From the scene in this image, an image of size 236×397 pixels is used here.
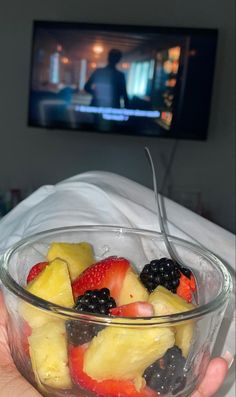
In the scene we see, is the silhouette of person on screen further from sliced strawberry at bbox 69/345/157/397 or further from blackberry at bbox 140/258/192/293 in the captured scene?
sliced strawberry at bbox 69/345/157/397

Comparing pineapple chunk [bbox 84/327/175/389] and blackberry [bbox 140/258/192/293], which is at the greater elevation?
blackberry [bbox 140/258/192/293]

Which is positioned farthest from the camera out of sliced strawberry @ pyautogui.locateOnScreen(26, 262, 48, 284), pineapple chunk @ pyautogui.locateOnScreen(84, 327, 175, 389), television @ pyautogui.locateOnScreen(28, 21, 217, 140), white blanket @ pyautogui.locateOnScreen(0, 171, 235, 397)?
television @ pyautogui.locateOnScreen(28, 21, 217, 140)

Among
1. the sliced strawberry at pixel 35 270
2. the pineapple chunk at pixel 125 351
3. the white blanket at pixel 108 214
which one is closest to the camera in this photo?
the pineapple chunk at pixel 125 351

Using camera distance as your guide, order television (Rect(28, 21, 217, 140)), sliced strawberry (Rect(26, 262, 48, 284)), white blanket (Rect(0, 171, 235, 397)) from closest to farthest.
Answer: sliced strawberry (Rect(26, 262, 48, 284)), white blanket (Rect(0, 171, 235, 397)), television (Rect(28, 21, 217, 140))

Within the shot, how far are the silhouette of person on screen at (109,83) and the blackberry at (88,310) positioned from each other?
189 cm

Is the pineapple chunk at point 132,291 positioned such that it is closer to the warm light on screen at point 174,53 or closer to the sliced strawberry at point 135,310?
the sliced strawberry at point 135,310

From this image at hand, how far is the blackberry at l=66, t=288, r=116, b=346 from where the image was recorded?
41 centimetres

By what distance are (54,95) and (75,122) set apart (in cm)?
14

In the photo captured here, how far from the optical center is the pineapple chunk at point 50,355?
42 centimetres

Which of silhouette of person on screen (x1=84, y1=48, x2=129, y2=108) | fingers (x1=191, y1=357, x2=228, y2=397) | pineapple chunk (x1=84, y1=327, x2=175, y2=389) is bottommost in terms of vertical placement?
fingers (x1=191, y1=357, x2=228, y2=397)

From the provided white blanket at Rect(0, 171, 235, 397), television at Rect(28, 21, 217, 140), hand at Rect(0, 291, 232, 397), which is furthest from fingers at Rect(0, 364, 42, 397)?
television at Rect(28, 21, 217, 140)

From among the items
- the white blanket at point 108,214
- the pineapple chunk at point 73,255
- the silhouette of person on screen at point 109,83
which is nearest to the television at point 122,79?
the silhouette of person on screen at point 109,83

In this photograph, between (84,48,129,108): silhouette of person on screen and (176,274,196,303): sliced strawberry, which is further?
(84,48,129,108): silhouette of person on screen

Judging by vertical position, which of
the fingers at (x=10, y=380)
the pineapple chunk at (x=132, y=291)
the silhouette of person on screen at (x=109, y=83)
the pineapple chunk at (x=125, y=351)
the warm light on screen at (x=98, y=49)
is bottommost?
the fingers at (x=10, y=380)
